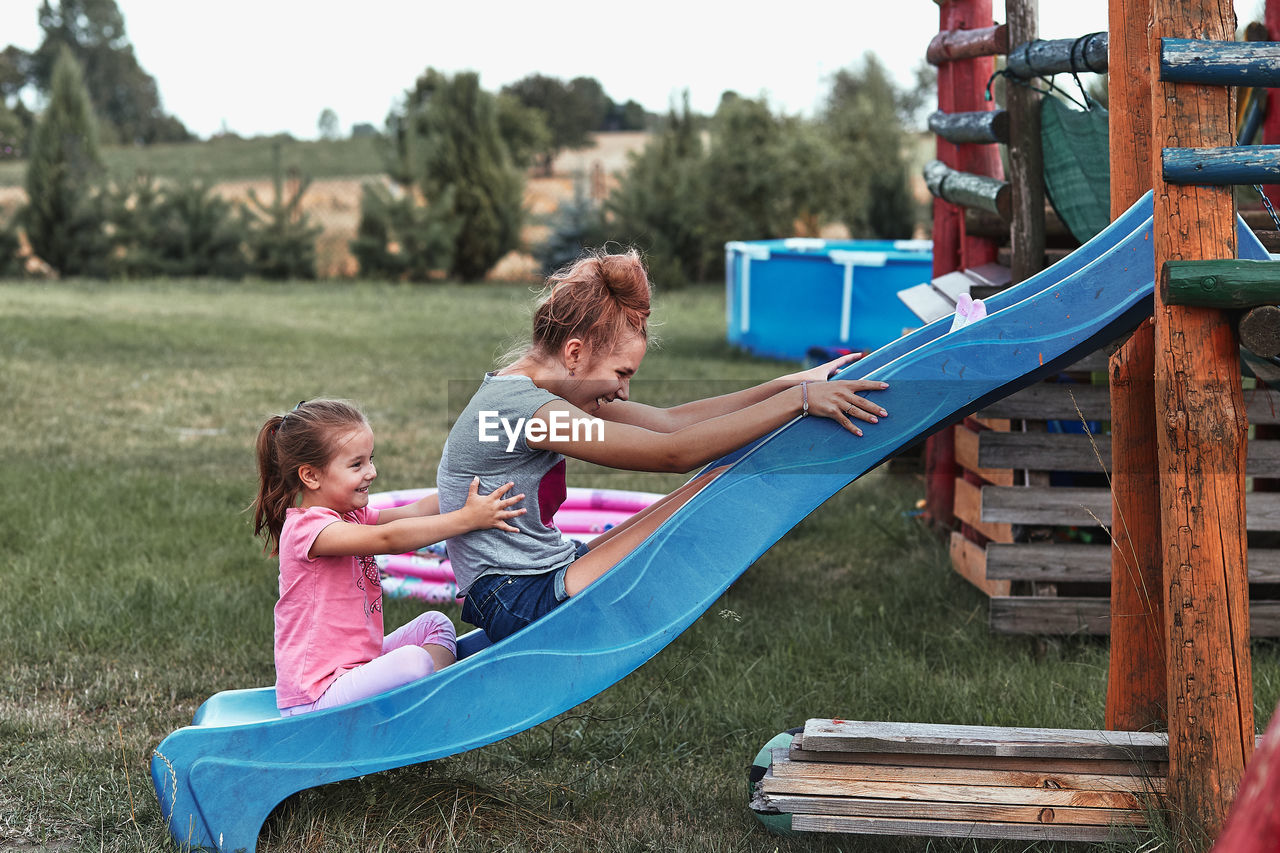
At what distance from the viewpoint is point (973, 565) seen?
436 centimetres

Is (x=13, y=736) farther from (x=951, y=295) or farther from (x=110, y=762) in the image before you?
(x=951, y=295)

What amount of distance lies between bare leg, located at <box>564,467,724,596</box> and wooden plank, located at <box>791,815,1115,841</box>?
2.15 feet

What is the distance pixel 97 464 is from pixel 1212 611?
19.2ft

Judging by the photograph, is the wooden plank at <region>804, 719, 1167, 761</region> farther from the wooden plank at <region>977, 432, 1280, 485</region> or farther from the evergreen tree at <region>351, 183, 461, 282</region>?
the evergreen tree at <region>351, 183, 461, 282</region>

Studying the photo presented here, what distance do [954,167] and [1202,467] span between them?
3.02 meters

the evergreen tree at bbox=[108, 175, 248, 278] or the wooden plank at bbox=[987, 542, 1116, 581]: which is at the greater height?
the evergreen tree at bbox=[108, 175, 248, 278]

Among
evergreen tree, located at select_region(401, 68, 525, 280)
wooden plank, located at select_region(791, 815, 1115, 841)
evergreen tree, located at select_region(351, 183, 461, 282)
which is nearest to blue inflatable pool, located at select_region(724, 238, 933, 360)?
wooden plank, located at select_region(791, 815, 1115, 841)

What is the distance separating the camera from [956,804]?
244 cm

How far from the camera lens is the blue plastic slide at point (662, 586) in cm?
246

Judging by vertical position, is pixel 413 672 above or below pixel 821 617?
above

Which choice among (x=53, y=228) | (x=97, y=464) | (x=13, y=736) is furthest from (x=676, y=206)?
(x=13, y=736)

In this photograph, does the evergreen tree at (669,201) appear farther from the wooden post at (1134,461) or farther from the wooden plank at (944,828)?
the wooden plank at (944,828)

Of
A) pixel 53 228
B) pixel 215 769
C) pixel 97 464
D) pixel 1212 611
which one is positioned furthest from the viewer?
pixel 53 228

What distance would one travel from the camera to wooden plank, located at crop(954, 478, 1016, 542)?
423 centimetres
